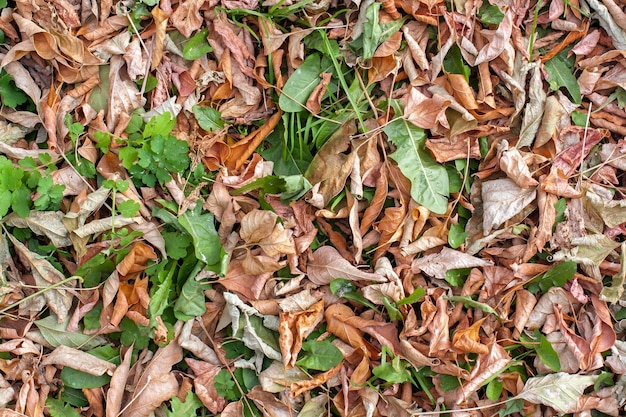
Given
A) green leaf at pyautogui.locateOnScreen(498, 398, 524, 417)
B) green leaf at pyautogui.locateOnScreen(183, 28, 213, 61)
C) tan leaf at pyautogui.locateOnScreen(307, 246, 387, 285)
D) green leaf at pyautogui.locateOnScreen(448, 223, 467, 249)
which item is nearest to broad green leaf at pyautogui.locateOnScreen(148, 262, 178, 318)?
tan leaf at pyautogui.locateOnScreen(307, 246, 387, 285)

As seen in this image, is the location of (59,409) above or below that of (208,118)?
below

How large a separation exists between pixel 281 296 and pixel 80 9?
1.17 meters

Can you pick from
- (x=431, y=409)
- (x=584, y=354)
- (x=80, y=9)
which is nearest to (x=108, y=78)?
(x=80, y=9)

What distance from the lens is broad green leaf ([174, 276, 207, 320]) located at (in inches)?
77.2

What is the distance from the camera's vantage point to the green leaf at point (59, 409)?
194 cm

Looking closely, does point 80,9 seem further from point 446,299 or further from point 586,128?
point 586,128

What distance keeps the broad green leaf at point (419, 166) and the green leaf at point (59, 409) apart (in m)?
1.32

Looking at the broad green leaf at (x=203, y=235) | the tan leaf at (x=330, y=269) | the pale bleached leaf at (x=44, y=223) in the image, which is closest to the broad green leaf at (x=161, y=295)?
the broad green leaf at (x=203, y=235)

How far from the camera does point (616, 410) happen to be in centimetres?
198

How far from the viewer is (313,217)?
6.64ft

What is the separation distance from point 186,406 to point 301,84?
1132 millimetres

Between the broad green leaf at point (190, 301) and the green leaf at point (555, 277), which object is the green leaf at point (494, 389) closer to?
the green leaf at point (555, 277)

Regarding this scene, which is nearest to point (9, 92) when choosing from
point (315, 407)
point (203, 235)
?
point (203, 235)

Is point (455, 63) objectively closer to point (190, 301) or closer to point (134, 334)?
point (190, 301)
